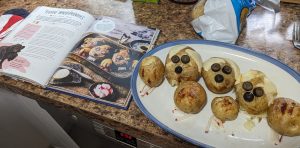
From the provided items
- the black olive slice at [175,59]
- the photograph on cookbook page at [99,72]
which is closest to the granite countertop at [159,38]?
the photograph on cookbook page at [99,72]

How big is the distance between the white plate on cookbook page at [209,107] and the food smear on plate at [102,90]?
0.06m

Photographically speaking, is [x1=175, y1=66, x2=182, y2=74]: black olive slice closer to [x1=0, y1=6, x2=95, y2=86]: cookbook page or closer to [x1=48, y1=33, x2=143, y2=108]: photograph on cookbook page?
[x1=48, y1=33, x2=143, y2=108]: photograph on cookbook page

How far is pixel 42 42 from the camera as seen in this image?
0.69 meters

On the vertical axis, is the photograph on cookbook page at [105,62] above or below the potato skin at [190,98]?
below

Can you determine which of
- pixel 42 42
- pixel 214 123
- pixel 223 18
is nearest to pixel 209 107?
pixel 214 123

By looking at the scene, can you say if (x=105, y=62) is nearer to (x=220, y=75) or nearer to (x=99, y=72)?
(x=99, y=72)

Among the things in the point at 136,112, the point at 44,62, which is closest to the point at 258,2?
the point at 136,112

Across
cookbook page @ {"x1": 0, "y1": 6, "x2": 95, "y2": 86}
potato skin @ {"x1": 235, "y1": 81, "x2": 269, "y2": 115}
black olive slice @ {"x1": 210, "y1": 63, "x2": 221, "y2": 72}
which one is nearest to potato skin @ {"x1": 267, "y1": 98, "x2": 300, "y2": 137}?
potato skin @ {"x1": 235, "y1": 81, "x2": 269, "y2": 115}

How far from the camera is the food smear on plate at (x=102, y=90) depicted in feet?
1.84

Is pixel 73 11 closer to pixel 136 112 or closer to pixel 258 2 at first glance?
pixel 136 112

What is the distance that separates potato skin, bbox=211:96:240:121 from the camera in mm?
471

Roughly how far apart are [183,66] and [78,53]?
0.28m

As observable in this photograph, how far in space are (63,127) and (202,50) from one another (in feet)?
1.53

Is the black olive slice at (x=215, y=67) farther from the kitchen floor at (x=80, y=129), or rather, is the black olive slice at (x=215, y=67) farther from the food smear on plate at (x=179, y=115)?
the kitchen floor at (x=80, y=129)
